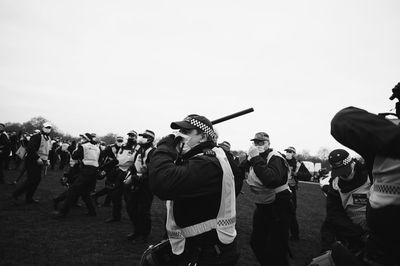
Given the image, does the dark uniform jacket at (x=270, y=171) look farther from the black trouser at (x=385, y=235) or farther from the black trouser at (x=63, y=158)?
the black trouser at (x=63, y=158)

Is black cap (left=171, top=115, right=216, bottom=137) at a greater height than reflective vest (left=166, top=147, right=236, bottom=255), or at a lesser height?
greater

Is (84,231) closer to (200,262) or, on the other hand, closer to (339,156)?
(200,262)

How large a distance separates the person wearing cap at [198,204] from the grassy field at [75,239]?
292cm

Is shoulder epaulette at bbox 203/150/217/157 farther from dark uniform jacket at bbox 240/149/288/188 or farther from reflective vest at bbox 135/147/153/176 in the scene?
reflective vest at bbox 135/147/153/176

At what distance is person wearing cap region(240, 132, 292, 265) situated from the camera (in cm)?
404

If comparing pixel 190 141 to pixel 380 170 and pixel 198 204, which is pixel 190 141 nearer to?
pixel 198 204

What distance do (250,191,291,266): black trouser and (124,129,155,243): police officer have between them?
2.62 metres

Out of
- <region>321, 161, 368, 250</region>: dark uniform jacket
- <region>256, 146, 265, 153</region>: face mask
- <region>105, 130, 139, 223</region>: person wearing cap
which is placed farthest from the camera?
<region>105, 130, 139, 223</region>: person wearing cap

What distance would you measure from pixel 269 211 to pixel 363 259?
3.06m

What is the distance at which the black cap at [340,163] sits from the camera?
3.49 metres

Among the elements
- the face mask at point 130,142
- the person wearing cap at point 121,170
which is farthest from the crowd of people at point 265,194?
the face mask at point 130,142

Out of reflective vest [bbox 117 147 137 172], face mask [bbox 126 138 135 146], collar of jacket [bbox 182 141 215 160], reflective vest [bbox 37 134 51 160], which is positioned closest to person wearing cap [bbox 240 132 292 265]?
collar of jacket [bbox 182 141 215 160]

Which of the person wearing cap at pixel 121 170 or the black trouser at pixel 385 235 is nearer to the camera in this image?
the black trouser at pixel 385 235

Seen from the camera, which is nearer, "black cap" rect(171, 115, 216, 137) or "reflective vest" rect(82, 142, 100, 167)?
"black cap" rect(171, 115, 216, 137)
